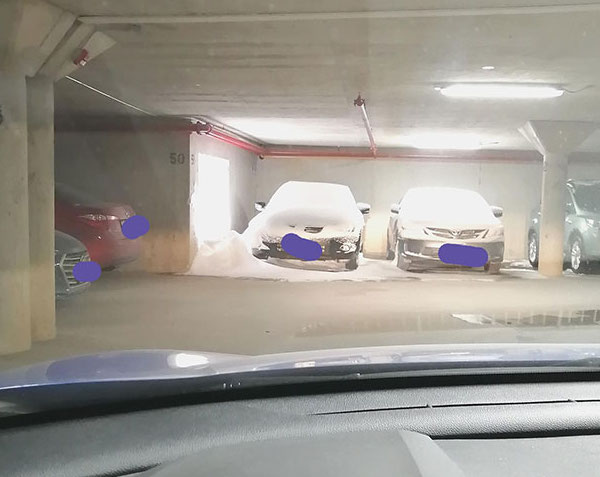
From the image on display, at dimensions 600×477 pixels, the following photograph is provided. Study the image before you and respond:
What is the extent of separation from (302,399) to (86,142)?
444 inches

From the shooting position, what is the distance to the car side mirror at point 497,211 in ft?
45.5

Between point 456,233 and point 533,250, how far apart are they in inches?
123

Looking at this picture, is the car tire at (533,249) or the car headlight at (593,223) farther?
the car tire at (533,249)

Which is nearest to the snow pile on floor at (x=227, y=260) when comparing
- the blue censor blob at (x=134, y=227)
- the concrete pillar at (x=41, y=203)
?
the blue censor blob at (x=134, y=227)

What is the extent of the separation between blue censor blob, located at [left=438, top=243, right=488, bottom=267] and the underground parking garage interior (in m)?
0.04

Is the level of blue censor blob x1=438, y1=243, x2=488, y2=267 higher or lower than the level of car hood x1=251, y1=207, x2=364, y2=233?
lower

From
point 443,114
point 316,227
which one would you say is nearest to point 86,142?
point 316,227

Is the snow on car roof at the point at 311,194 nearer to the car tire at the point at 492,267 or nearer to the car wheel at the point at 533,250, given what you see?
the car tire at the point at 492,267

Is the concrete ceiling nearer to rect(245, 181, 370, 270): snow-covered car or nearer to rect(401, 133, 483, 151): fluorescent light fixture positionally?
rect(245, 181, 370, 270): snow-covered car

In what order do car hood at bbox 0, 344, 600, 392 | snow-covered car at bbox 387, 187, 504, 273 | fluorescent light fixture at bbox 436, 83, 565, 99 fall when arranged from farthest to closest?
Answer: snow-covered car at bbox 387, 187, 504, 273 < fluorescent light fixture at bbox 436, 83, 565, 99 < car hood at bbox 0, 344, 600, 392

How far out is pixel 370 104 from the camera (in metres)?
10.5

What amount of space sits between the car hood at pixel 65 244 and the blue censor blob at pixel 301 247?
4352mm

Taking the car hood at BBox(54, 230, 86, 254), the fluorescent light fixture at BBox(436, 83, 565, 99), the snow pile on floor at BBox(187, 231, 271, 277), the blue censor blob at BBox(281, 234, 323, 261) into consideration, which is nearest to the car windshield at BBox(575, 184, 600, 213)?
the fluorescent light fixture at BBox(436, 83, 565, 99)

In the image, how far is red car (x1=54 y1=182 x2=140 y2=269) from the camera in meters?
9.47
